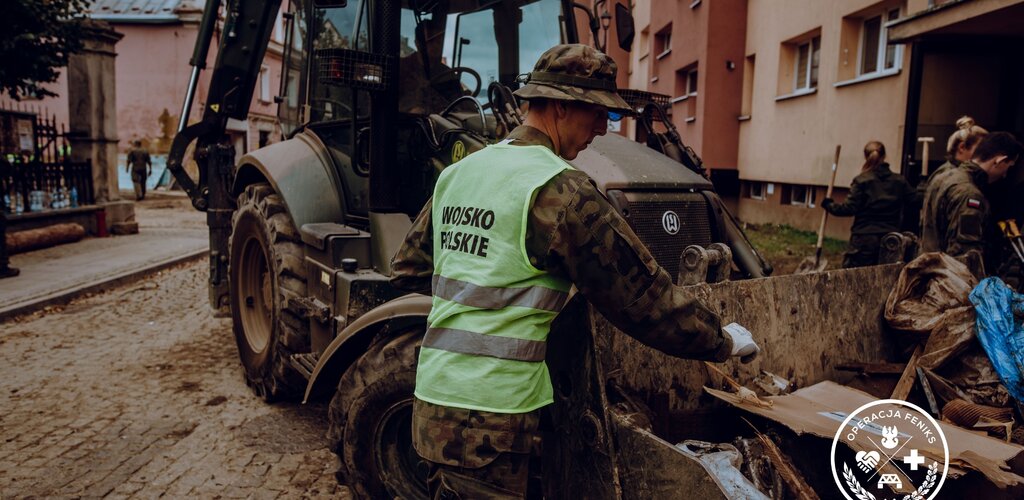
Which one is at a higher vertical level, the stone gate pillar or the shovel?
the stone gate pillar

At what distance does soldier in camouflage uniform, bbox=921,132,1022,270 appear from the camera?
15.8 ft

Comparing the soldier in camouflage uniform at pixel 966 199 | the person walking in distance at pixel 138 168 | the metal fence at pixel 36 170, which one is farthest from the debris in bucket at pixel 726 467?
the person walking in distance at pixel 138 168

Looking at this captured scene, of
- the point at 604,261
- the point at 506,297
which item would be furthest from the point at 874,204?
the point at 506,297

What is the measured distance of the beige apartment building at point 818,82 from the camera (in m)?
8.83

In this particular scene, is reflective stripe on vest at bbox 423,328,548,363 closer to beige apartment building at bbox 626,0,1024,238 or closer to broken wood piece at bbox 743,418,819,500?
broken wood piece at bbox 743,418,819,500

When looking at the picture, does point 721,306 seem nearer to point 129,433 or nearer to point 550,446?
point 550,446

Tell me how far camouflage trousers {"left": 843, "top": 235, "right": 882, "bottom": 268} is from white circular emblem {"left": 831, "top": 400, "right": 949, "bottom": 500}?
4464mm

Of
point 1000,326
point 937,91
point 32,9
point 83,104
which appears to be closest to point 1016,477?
point 1000,326

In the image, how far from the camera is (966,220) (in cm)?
484

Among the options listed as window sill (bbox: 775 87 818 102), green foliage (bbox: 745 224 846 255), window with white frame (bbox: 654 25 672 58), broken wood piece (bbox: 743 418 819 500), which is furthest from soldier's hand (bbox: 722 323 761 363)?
window with white frame (bbox: 654 25 672 58)

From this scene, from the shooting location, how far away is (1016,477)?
244 centimetres

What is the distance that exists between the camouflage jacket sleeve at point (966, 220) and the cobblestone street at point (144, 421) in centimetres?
402

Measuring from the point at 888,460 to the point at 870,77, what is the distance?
33.5 feet

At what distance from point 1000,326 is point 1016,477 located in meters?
1.22
